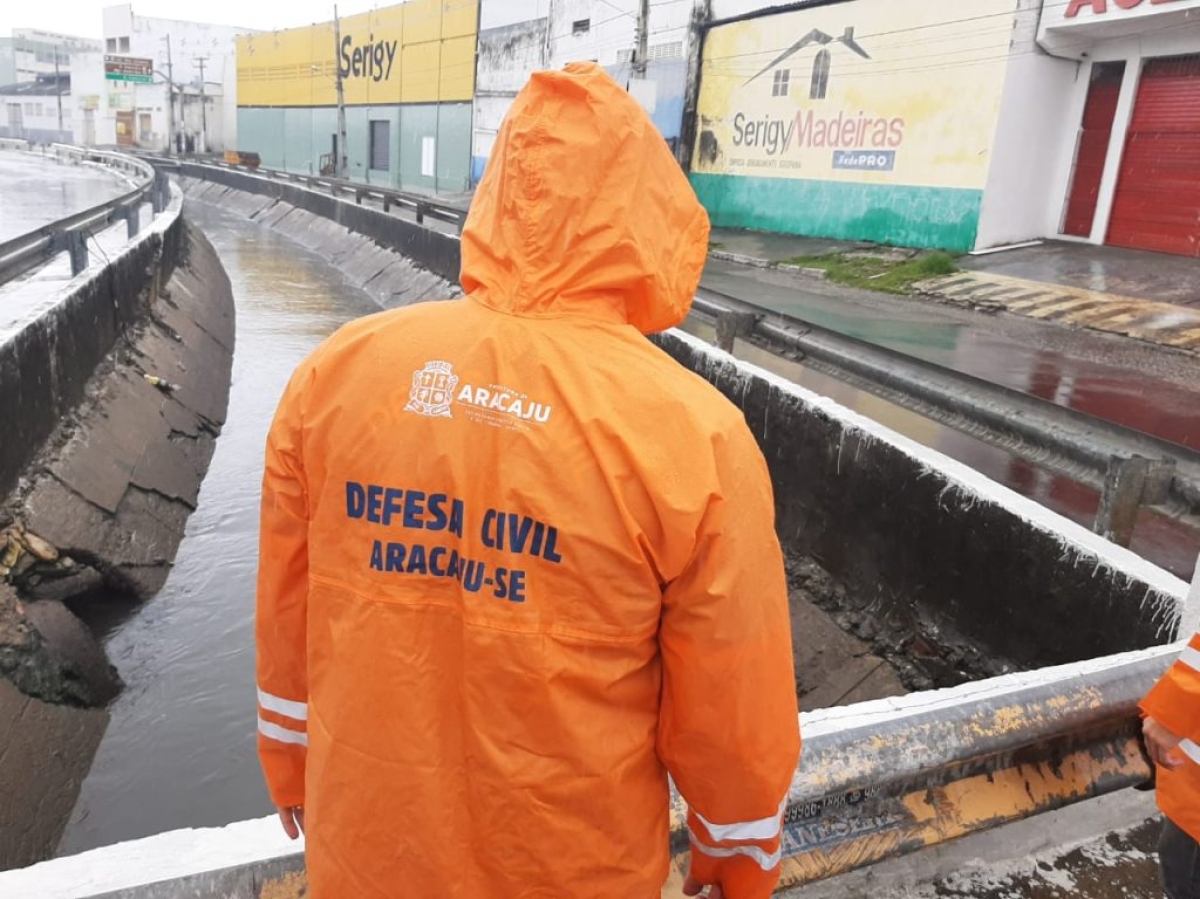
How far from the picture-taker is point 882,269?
704 inches

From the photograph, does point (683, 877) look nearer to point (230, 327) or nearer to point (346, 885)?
point (346, 885)

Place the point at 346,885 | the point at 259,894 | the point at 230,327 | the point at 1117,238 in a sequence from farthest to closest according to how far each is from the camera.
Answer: the point at 1117,238 → the point at 230,327 → the point at 259,894 → the point at 346,885

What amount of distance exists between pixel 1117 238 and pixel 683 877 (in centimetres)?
1784

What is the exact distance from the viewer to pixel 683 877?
2047mm

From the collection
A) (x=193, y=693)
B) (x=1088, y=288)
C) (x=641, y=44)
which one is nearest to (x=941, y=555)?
(x=193, y=693)

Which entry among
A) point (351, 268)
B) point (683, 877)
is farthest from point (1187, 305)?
point (351, 268)

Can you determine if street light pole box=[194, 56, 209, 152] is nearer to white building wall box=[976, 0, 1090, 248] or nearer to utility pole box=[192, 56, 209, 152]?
utility pole box=[192, 56, 209, 152]

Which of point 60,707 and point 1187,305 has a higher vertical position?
point 1187,305

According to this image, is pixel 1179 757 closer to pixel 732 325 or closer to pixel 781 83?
pixel 732 325

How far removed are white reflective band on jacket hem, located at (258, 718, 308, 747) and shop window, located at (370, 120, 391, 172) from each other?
45205mm

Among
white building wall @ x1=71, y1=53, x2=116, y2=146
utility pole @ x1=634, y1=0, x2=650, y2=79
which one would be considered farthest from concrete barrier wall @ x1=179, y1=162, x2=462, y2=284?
white building wall @ x1=71, y1=53, x2=116, y2=146

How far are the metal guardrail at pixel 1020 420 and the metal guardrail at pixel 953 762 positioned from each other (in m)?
0.83

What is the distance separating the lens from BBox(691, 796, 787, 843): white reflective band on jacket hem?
1.61m

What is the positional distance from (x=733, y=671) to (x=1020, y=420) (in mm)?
2683
